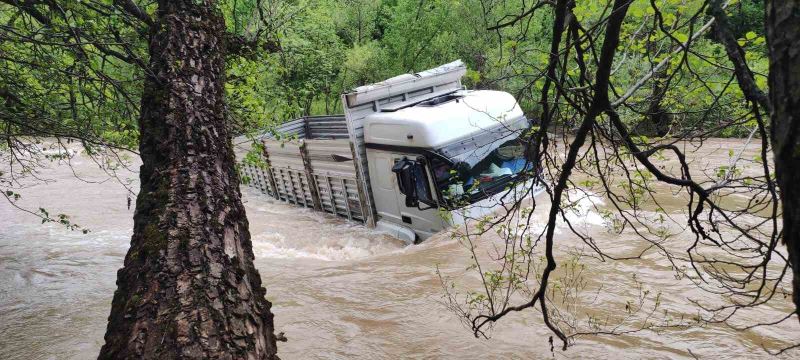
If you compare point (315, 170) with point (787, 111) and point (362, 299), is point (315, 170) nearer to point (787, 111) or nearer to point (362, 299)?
point (362, 299)

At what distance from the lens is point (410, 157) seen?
738cm

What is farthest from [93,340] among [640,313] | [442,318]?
[640,313]

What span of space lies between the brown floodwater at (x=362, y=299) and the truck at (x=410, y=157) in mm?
459

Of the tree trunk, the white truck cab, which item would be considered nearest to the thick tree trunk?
the tree trunk

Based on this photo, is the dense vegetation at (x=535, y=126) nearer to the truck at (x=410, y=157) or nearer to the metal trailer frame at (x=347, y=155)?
the truck at (x=410, y=157)

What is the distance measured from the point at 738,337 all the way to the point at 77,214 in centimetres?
1285

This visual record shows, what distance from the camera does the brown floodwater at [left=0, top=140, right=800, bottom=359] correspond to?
4.59 meters

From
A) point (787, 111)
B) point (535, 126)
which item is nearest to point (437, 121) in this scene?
point (535, 126)

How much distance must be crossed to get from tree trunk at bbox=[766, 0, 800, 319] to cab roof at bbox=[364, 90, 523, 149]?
18.8 feet

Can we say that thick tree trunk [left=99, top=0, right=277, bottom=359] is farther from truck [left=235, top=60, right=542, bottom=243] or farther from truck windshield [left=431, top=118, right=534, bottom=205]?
truck windshield [left=431, top=118, right=534, bottom=205]

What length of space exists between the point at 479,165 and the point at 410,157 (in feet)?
3.18

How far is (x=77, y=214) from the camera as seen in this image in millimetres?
12102

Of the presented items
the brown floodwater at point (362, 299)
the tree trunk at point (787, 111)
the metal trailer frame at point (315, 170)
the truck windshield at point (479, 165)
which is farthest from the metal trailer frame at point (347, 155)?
the tree trunk at point (787, 111)

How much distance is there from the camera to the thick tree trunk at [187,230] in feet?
6.40
